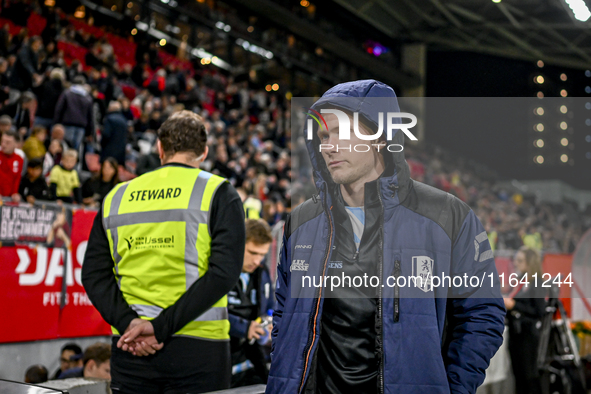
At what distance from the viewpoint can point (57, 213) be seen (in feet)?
17.1

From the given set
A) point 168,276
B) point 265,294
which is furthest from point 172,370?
point 265,294

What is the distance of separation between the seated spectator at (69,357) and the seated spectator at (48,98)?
13.8 feet

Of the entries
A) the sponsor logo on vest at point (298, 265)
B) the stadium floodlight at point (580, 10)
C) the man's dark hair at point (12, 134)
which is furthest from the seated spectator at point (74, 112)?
the sponsor logo on vest at point (298, 265)

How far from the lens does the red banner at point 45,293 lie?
4809 millimetres

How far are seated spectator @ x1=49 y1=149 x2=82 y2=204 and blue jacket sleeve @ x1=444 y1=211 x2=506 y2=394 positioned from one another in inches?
240

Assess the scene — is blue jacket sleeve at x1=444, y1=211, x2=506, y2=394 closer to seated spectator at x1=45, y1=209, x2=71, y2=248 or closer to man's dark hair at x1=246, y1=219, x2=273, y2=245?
man's dark hair at x1=246, y1=219, x2=273, y2=245

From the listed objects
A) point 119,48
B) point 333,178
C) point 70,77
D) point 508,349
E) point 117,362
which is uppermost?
point 119,48

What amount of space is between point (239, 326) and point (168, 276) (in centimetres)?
117

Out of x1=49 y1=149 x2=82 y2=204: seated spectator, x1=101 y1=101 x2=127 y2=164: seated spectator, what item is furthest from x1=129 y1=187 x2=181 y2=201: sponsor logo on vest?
x1=101 y1=101 x2=127 y2=164: seated spectator

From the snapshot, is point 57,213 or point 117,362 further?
point 57,213

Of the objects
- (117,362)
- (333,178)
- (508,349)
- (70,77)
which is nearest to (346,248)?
(333,178)

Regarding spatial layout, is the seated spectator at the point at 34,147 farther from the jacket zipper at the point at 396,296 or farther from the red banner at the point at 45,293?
the jacket zipper at the point at 396,296

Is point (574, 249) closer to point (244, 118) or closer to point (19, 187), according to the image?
point (19, 187)

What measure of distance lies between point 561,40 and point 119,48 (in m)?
14.3
